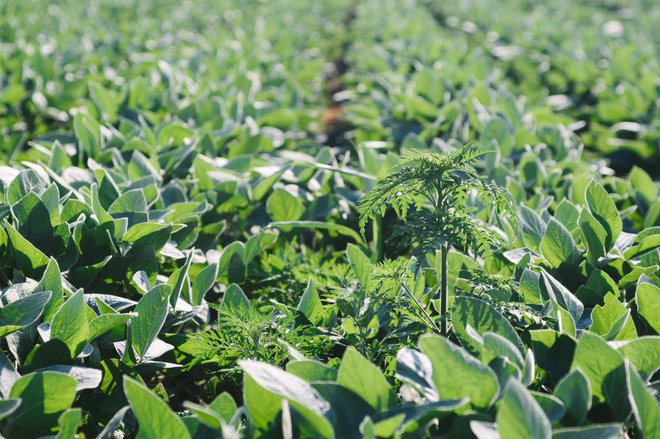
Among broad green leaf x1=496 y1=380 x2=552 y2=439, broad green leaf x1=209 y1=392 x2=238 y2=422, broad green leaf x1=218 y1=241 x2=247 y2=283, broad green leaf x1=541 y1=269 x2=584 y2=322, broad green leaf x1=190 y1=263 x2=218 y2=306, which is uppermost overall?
broad green leaf x1=496 y1=380 x2=552 y2=439

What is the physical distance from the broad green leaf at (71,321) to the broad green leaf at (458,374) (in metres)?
0.89

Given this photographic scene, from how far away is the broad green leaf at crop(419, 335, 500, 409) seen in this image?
4.69 ft

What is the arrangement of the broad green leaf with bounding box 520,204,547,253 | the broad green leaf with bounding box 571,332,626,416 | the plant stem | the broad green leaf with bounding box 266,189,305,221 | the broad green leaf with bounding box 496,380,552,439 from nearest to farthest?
the broad green leaf with bounding box 496,380,552,439
the broad green leaf with bounding box 571,332,626,416
the plant stem
the broad green leaf with bounding box 520,204,547,253
the broad green leaf with bounding box 266,189,305,221

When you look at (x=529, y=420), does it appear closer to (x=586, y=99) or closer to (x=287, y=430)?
(x=287, y=430)

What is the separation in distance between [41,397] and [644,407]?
4.37 feet

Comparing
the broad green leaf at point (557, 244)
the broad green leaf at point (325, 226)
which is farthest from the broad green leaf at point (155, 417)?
the broad green leaf at point (557, 244)

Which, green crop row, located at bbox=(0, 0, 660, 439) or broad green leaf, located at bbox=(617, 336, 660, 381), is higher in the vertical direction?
broad green leaf, located at bbox=(617, 336, 660, 381)

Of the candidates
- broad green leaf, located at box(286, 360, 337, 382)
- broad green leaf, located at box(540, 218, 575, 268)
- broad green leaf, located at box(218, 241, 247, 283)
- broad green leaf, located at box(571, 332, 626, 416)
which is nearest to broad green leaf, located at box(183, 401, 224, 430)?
broad green leaf, located at box(286, 360, 337, 382)

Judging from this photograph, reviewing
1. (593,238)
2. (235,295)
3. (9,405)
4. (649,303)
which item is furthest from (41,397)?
(593,238)

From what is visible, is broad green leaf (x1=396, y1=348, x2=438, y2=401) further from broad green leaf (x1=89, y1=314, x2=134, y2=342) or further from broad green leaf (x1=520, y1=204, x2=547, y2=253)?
broad green leaf (x1=520, y1=204, x2=547, y2=253)

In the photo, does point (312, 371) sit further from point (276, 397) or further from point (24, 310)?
point (24, 310)

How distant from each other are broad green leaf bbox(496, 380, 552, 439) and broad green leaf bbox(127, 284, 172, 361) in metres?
0.99

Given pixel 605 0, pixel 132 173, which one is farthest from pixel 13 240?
pixel 605 0

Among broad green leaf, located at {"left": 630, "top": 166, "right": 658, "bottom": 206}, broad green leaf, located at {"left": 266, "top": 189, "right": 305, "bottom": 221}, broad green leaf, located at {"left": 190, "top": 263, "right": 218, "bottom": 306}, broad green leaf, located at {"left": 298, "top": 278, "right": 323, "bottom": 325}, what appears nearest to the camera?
broad green leaf, located at {"left": 298, "top": 278, "right": 323, "bottom": 325}
